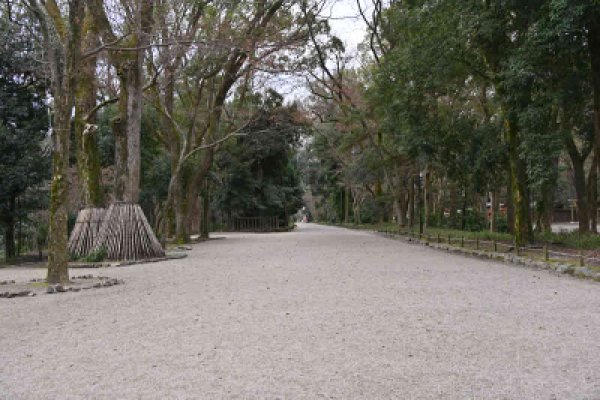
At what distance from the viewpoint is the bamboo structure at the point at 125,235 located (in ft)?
47.0

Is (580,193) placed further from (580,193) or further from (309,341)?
(309,341)

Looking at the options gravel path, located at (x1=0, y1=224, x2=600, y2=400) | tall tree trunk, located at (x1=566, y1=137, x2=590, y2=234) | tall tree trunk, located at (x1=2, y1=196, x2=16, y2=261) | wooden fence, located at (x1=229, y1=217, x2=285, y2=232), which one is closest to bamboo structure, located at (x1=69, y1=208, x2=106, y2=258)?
tall tree trunk, located at (x1=2, y1=196, x2=16, y2=261)

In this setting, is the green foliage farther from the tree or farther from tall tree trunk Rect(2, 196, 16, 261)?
tall tree trunk Rect(2, 196, 16, 261)

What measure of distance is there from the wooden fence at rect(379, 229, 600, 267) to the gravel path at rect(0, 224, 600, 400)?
155 centimetres

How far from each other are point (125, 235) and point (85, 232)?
1.15m

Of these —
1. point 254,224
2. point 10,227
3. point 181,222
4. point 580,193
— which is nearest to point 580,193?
point 580,193

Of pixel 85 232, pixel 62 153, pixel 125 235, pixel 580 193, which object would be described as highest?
pixel 62 153

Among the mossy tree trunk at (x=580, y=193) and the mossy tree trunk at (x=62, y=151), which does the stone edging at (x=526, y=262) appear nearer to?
the mossy tree trunk at (x=580, y=193)

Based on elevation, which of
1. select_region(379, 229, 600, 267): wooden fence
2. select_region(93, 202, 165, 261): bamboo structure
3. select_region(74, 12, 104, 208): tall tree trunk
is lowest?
select_region(379, 229, 600, 267): wooden fence

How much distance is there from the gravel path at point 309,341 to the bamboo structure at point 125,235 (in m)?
5.23

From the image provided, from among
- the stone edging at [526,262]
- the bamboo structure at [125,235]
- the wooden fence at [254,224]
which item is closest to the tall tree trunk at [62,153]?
the bamboo structure at [125,235]

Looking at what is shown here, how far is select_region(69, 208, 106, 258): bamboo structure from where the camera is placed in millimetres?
14336

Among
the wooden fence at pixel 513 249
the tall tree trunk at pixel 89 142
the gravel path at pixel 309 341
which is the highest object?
the tall tree trunk at pixel 89 142

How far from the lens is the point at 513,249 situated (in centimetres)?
1390
